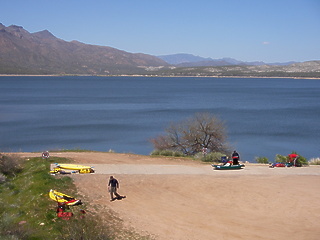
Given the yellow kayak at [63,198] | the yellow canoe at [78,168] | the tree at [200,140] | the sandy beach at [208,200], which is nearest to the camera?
the sandy beach at [208,200]

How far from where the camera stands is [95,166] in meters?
21.6

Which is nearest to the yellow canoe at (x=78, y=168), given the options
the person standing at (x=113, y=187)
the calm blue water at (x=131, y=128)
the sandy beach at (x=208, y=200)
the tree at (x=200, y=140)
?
the sandy beach at (x=208, y=200)

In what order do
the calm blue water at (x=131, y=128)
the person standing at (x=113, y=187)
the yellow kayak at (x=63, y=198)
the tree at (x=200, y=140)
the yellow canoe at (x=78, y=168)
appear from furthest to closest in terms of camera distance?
the calm blue water at (x=131, y=128) < the tree at (x=200, y=140) < the yellow canoe at (x=78, y=168) < the person standing at (x=113, y=187) < the yellow kayak at (x=63, y=198)

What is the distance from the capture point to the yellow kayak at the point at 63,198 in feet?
49.4

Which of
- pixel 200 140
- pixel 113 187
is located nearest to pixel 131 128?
pixel 200 140

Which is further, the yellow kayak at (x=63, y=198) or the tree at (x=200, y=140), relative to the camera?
the tree at (x=200, y=140)

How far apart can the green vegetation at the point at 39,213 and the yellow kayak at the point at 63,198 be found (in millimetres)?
164

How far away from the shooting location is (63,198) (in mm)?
15312

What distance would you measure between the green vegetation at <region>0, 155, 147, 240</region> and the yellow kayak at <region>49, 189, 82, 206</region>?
0.16 meters

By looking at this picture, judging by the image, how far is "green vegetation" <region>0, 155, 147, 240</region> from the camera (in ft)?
38.4

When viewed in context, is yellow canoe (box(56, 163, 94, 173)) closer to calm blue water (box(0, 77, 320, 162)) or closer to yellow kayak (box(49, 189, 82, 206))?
yellow kayak (box(49, 189, 82, 206))

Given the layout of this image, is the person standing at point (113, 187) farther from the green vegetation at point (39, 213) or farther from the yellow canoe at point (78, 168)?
the yellow canoe at point (78, 168)

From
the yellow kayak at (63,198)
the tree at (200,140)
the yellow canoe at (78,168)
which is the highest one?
the yellow kayak at (63,198)

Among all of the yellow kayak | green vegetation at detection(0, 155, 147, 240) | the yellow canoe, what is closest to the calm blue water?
the yellow canoe
